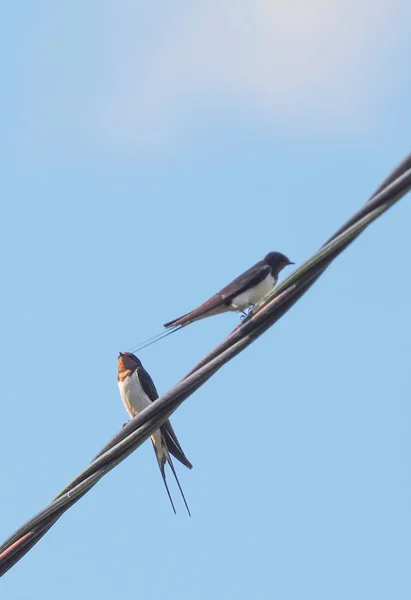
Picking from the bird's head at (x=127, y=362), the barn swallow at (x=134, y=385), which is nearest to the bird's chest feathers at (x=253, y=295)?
the barn swallow at (x=134, y=385)

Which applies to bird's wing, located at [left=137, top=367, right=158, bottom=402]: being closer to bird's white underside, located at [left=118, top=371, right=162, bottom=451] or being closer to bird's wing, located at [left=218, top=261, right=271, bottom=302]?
bird's white underside, located at [left=118, top=371, right=162, bottom=451]

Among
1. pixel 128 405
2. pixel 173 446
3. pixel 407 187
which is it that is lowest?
pixel 407 187

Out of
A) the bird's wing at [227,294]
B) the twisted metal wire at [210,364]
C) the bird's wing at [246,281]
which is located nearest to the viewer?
the twisted metal wire at [210,364]

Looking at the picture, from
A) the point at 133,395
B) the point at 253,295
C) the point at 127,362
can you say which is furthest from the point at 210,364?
the point at 127,362

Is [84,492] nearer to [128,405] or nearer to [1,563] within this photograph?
[1,563]

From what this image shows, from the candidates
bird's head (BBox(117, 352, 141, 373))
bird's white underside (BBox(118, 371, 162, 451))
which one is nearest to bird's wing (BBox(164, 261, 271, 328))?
bird's white underside (BBox(118, 371, 162, 451))

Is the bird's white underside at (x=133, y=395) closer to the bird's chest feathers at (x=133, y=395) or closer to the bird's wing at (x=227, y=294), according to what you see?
the bird's chest feathers at (x=133, y=395)

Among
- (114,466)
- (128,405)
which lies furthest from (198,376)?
(128,405)
